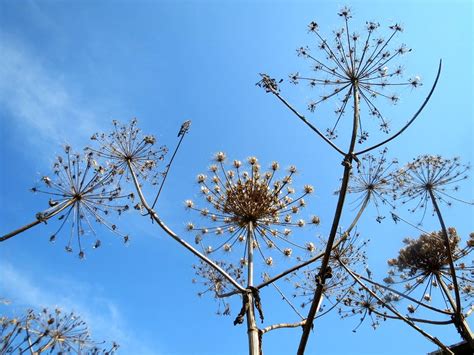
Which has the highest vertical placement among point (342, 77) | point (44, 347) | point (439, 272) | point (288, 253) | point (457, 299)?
point (342, 77)

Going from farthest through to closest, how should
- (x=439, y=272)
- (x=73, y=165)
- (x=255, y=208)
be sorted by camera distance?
(x=439, y=272), (x=255, y=208), (x=73, y=165)

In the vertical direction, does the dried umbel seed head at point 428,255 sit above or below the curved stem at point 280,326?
above

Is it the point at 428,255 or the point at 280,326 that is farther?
the point at 428,255

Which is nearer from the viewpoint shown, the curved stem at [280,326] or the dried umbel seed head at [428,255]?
the curved stem at [280,326]

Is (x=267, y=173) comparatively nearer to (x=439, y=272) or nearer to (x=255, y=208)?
(x=255, y=208)

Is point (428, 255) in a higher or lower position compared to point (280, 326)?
higher

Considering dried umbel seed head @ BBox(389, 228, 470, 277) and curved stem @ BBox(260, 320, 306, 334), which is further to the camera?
dried umbel seed head @ BBox(389, 228, 470, 277)

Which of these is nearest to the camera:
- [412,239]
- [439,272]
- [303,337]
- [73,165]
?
[303,337]

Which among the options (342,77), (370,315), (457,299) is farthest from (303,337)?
(370,315)

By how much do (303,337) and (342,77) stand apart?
533cm

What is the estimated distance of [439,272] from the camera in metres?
11.8

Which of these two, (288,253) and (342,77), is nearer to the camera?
(342,77)

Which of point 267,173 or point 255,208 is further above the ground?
point 267,173

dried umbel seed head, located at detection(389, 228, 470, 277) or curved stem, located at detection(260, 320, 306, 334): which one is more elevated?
dried umbel seed head, located at detection(389, 228, 470, 277)
